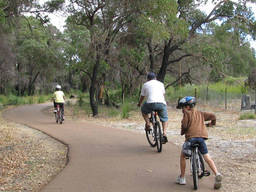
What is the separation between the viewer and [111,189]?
5164 mm

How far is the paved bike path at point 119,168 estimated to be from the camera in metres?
5.28

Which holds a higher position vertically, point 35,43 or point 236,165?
point 35,43

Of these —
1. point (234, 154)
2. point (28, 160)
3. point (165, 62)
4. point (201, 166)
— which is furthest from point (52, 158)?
point (165, 62)

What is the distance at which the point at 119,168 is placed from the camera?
6453 mm

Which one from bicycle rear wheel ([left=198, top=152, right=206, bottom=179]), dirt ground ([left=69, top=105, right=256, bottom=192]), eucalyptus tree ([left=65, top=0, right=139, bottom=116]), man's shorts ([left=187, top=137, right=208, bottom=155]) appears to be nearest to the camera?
man's shorts ([left=187, top=137, right=208, bottom=155])

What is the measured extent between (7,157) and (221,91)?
18.1m

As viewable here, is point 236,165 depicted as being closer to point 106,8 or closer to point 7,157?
point 7,157

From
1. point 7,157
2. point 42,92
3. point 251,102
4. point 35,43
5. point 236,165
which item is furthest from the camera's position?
point 42,92

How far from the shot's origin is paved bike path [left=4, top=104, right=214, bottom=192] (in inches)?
208

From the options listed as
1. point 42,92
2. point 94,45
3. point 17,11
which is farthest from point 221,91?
point 42,92

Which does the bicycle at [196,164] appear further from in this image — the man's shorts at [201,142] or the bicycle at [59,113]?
the bicycle at [59,113]

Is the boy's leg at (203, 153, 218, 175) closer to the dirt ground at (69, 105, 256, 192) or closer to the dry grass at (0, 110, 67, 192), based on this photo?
the dirt ground at (69, 105, 256, 192)

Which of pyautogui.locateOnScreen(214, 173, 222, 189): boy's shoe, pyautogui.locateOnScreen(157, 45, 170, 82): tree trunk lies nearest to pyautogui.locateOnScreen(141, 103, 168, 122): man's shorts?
pyautogui.locateOnScreen(214, 173, 222, 189): boy's shoe

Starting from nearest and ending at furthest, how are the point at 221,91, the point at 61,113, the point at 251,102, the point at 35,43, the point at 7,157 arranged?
the point at 7,157, the point at 61,113, the point at 251,102, the point at 221,91, the point at 35,43
